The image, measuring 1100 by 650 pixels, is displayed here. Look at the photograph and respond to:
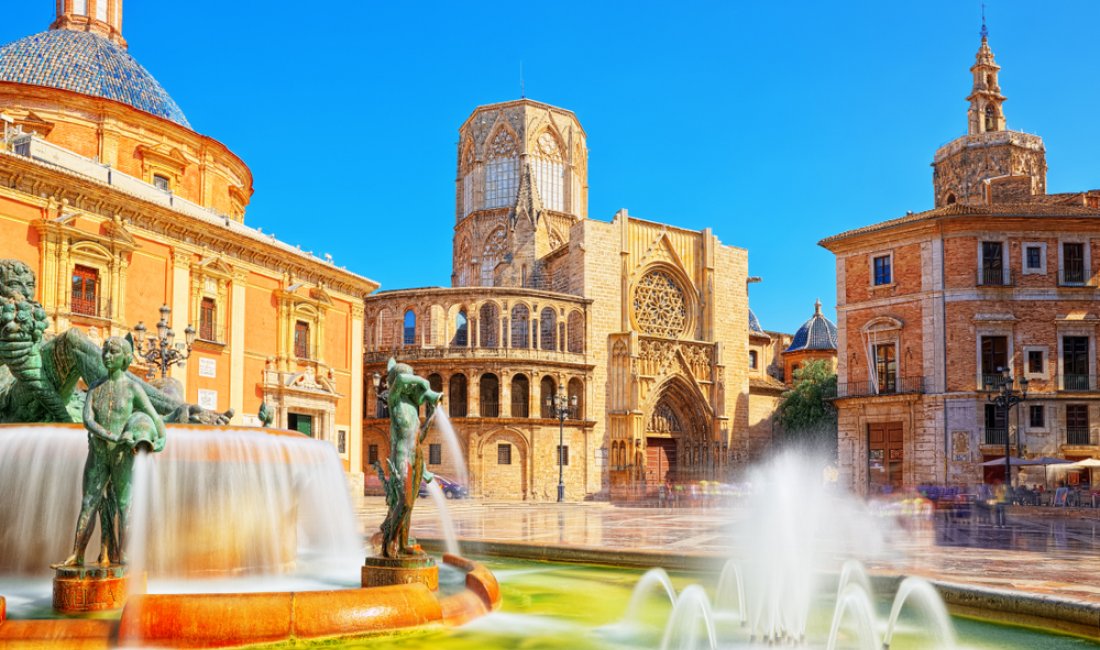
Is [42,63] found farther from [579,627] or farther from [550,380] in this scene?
[579,627]

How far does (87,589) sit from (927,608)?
6.11 metres

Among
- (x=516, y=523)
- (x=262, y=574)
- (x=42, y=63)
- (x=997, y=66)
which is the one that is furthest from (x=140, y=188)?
(x=997, y=66)

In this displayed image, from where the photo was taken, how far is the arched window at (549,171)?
182ft

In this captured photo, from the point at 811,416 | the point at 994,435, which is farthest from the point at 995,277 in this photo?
the point at 811,416

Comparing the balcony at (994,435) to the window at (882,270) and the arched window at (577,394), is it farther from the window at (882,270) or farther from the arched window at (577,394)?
the arched window at (577,394)

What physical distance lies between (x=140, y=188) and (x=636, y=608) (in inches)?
894

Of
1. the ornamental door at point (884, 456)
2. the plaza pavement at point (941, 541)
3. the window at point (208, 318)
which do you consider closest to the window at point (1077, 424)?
the ornamental door at point (884, 456)

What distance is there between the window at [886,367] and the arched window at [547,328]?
1438 cm

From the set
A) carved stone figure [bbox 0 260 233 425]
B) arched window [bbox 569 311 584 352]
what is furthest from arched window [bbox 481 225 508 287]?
carved stone figure [bbox 0 260 233 425]

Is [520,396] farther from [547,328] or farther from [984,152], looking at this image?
[984,152]

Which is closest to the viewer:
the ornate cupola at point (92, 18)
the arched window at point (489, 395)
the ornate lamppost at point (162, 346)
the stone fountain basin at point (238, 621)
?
the stone fountain basin at point (238, 621)

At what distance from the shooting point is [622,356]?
45000mm

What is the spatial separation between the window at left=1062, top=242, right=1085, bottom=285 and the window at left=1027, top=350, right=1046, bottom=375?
2715 millimetres

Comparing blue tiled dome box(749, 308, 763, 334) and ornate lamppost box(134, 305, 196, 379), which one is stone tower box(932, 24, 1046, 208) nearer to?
blue tiled dome box(749, 308, 763, 334)
